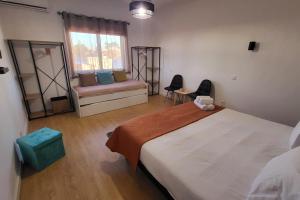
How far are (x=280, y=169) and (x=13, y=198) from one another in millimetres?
2150

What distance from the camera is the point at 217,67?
11.2ft

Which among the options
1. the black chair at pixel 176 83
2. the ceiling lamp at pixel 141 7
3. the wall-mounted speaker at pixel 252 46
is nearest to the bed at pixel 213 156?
the wall-mounted speaker at pixel 252 46

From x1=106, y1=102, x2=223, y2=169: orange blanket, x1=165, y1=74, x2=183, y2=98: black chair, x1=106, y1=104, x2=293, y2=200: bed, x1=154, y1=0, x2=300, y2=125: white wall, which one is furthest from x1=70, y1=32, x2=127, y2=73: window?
x1=106, y1=104, x2=293, y2=200: bed

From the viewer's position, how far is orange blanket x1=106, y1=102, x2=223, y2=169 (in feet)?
5.23

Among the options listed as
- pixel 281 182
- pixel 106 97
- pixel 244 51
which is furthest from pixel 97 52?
pixel 281 182

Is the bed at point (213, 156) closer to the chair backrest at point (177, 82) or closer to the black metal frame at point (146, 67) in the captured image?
the chair backrest at point (177, 82)

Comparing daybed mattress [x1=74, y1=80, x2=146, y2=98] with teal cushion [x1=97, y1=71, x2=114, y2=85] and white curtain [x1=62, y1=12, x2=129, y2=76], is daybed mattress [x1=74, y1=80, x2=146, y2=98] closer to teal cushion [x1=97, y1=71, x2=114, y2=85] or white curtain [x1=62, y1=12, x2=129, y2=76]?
teal cushion [x1=97, y1=71, x2=114, y2=85]

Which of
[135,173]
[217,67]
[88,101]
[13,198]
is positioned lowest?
[135,173]

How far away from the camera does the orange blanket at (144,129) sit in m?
1.59

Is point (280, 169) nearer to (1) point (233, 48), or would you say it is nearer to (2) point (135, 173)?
(2) point (135, 173)

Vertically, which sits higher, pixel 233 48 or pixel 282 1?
pixel 282 1

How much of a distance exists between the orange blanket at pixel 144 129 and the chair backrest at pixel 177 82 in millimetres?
2116

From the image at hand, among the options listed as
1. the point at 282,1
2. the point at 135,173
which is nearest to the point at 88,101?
the point at 135,173

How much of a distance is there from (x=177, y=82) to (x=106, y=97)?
206cm
